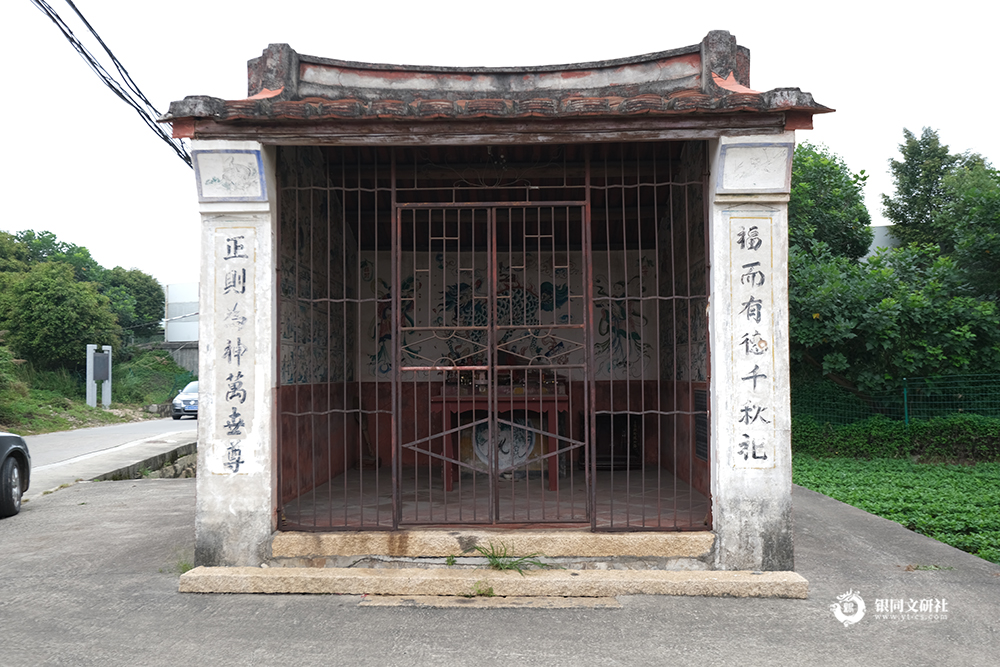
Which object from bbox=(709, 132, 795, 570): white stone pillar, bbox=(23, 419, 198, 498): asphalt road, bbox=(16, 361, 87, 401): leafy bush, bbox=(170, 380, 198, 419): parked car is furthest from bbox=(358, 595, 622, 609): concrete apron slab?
bbox=(16, 361, 87, 401): leafy bush

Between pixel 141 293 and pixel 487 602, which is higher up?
pixel 141 293

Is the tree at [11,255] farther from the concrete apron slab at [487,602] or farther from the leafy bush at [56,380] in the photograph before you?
the concrete apron slab at [487,602]

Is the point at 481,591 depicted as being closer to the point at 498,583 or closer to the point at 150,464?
the point at 498,583

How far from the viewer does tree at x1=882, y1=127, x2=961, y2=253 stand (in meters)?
21.0

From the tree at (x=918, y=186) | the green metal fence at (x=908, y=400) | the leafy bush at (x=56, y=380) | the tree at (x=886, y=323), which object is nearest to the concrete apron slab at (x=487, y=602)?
the tree at (x=886, y=323)

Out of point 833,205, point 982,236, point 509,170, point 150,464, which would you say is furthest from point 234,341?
point 833,205

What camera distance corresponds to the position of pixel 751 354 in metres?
5.34

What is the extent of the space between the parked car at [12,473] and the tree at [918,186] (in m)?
21.9

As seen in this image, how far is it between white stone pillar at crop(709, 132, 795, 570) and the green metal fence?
31.0 feet

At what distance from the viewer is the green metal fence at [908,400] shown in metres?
12.4

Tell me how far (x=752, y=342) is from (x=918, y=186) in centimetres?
2014

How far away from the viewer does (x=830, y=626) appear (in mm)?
4480

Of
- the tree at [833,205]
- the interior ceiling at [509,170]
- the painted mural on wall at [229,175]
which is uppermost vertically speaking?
the tree at [833,205]

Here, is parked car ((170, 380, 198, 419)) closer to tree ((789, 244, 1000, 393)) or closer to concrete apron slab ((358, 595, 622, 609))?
tree ((789, 244, 1000, 393))
